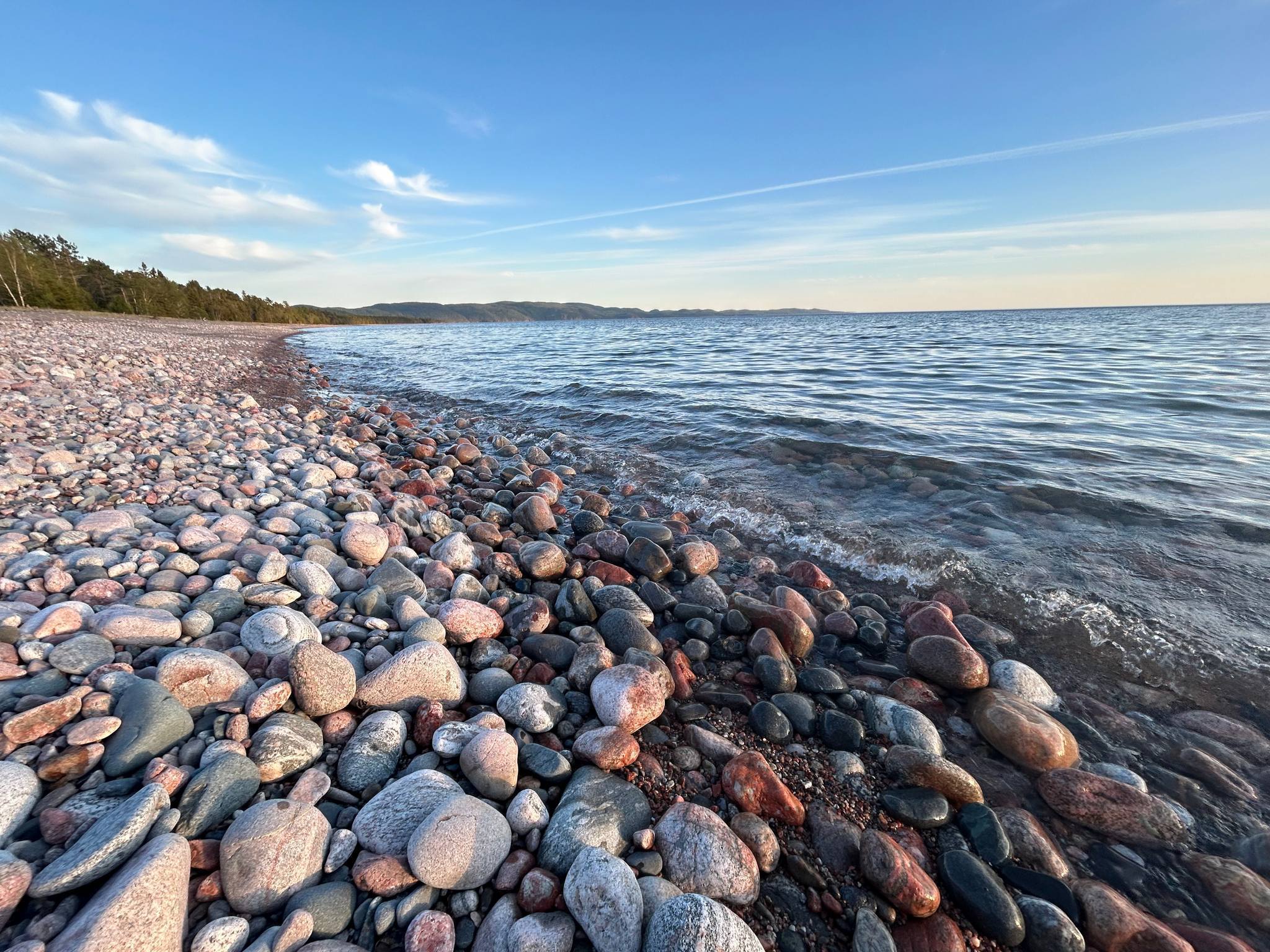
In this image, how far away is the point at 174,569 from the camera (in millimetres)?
2988

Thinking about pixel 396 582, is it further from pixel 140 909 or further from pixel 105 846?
pixel 140 909

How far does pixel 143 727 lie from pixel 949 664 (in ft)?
12.6

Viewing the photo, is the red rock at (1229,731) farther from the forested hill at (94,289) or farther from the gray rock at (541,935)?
the forested hill at (94,289)

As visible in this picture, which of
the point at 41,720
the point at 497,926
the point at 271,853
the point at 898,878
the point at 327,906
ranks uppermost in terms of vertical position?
the point at 41,720

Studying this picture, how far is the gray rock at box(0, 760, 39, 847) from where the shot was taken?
151cm

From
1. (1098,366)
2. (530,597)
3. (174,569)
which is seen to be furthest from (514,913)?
(1098,366)

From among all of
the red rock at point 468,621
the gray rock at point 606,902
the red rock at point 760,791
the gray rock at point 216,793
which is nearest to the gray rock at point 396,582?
the red rock at point 468,621

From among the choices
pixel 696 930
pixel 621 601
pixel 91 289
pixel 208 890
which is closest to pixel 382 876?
pixel 208 890

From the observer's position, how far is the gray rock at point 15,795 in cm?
151

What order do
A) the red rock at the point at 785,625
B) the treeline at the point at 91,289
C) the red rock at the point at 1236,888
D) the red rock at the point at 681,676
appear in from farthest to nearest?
the treeline at the point at 91,289, the red rock at the point at 785,625, the red rock at the point at 681,676, the red rock at the point at 1236,888

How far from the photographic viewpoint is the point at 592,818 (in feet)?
6.27

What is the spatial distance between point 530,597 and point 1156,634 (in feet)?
14.2

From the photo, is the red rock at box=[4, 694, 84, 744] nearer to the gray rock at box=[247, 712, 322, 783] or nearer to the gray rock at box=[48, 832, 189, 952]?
the gray rock at box=[247, 712, 322, 783]

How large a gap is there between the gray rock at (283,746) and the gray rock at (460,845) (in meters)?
0.61
